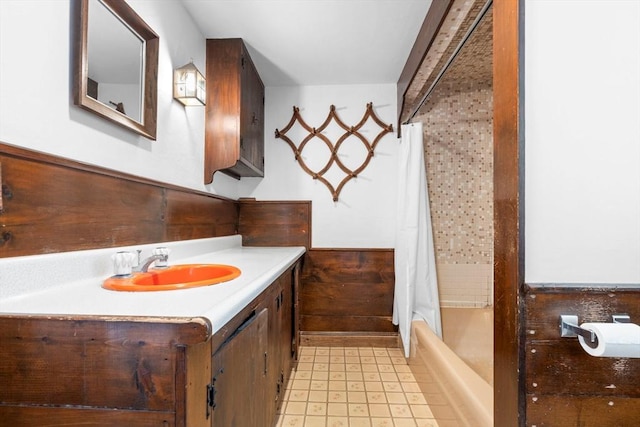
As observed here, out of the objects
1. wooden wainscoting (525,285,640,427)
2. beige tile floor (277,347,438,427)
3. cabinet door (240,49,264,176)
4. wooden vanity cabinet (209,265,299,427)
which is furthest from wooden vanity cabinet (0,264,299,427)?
cabinet door (240,49,264,176)

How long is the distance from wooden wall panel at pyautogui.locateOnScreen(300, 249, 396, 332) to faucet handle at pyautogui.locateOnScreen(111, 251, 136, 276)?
72.9 inches

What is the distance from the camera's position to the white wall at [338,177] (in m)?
2.97

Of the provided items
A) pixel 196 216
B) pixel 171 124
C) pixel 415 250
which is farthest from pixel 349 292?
pixel 171 124

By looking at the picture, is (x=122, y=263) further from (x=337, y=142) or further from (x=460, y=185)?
(x=460, y=185)

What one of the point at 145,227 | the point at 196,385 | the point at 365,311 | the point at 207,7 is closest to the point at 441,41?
the point at 207,7

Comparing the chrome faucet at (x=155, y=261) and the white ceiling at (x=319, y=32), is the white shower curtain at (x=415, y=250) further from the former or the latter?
the chrome faucet at (x=155, y=261)

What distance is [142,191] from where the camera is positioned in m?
1.49

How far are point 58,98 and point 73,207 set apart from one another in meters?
0.36

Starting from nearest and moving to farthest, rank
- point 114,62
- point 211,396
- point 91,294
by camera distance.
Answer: point 211,396 → point 91,294 → point 114,62

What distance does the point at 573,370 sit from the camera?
77 cm

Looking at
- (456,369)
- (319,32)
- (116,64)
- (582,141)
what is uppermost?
(319,32)

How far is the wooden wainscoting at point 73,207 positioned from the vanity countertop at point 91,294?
0.05 meters

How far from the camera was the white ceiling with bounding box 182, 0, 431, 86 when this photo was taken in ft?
6.26

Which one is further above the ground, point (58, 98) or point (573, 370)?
point (58, 98)
